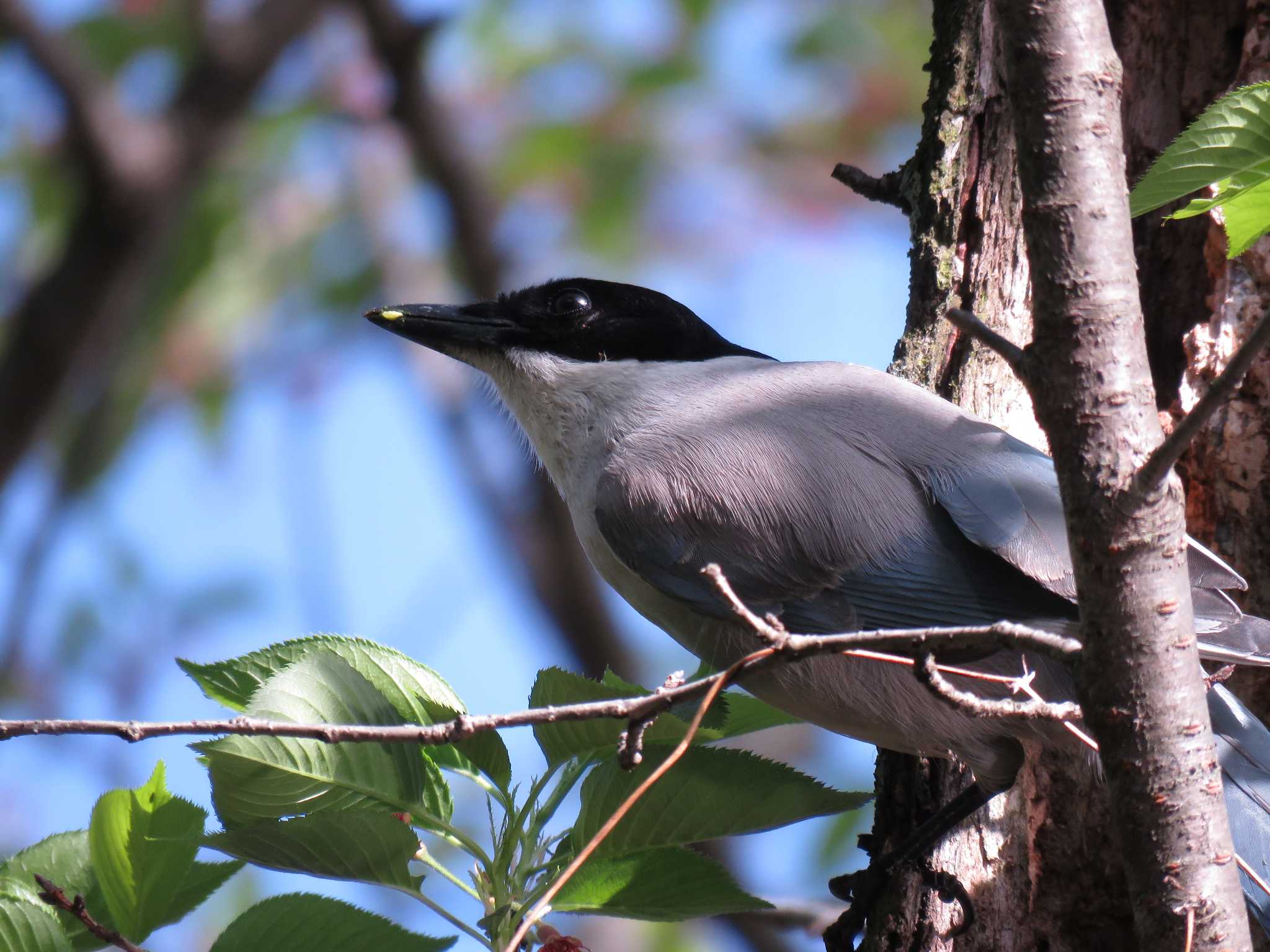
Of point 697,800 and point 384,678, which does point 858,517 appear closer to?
point 697,800

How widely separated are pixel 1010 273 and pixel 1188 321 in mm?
586

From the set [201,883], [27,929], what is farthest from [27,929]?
[201,883]

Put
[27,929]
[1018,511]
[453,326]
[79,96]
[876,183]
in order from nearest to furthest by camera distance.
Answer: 1. [27,929]
2. [1018,511]
3. [876,183]
4. [453,326]
5. [79,96]

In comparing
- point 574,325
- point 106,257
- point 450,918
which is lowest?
point 450,918

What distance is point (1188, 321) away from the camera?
3443mm

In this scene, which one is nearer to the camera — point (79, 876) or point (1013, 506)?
point (79, 876)

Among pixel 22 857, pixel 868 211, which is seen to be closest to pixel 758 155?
pixel 868 211

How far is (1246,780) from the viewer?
2561 millimetres

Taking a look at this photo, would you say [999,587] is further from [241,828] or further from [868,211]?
[868,211]

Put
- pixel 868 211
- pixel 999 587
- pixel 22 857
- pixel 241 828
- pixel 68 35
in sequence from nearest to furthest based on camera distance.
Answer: pixel 241 828
pixel 22 857
pixel 999 587
pixel 68 35
pixel 868 211

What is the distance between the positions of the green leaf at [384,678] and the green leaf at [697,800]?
0.59 feet

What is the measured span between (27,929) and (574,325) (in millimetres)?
2398

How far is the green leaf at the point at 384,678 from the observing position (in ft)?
7.20

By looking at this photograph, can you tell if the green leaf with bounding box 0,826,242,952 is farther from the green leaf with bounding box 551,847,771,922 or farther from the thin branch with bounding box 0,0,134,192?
the thin branch with bounding box 0,0,134,192
